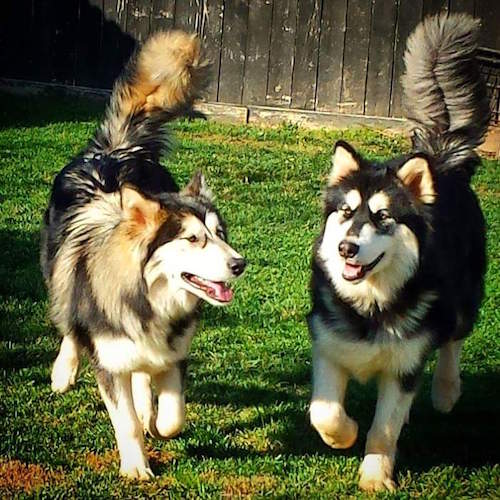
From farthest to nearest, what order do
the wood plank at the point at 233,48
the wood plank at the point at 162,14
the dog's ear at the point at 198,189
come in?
the wood plank at the point at 162,14 < the wood plank at the point at 233,48 < the dog's ear at the point at 198,189

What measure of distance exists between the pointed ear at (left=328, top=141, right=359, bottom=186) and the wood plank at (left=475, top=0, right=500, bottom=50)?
9.50 meters

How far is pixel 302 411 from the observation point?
217 inches

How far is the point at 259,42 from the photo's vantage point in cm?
1374

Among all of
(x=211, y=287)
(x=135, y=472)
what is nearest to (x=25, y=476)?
(x=135, y=472)

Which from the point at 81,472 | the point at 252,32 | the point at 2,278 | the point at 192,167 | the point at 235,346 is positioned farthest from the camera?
the point at 252,32

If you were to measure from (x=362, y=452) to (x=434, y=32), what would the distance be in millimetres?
2456

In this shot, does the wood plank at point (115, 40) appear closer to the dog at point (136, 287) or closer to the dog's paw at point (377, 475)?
the dog at point (136, 287)

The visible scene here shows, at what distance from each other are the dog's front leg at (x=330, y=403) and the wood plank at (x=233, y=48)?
31.5 feet

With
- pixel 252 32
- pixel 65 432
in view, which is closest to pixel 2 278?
pixel 65 432

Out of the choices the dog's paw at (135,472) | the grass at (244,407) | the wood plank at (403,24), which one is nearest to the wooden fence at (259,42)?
the wood plank at (403,24)

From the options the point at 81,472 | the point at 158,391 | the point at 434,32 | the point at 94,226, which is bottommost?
the point at 81,472

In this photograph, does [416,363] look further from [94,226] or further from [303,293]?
[303,293]

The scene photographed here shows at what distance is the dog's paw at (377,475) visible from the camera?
4574 mm

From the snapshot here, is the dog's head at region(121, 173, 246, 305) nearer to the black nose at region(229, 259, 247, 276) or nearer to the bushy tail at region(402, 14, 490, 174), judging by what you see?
the black nose at region(229, 259, 247, 276)
